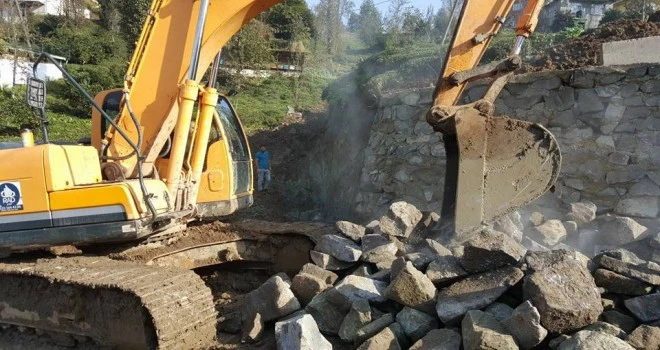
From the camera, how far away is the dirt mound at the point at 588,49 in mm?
7469

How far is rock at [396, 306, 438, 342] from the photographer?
11.7ft

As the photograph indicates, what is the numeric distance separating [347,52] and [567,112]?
2155 cm

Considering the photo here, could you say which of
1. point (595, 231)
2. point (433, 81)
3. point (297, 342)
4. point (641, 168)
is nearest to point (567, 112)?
point (641, 168)

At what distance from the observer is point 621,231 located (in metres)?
5.37

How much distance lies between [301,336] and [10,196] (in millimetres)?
2315

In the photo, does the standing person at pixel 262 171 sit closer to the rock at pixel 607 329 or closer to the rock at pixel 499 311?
the rock at pixel 499 311

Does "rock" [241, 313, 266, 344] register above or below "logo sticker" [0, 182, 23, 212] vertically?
below

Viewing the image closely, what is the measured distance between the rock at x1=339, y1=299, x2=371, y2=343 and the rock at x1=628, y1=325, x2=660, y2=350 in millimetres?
1498

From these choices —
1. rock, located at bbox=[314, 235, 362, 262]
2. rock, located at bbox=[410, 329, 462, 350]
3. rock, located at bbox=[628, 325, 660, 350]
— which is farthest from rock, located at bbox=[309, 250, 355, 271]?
rock, located at bbox=[628, 325, 660, 350]

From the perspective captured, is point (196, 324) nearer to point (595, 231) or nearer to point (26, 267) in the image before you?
point (26, 267)

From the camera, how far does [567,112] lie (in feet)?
22.7

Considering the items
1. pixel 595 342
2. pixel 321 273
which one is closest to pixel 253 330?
pixel 321 273

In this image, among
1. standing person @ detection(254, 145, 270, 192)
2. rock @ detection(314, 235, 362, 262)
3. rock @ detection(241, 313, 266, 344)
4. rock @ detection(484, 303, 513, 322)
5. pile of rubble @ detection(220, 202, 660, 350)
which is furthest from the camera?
standing person @ detection(254, 145, 270, 192)

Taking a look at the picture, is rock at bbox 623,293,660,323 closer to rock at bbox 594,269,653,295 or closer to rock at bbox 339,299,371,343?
rock at bbox 594,269,653,295
